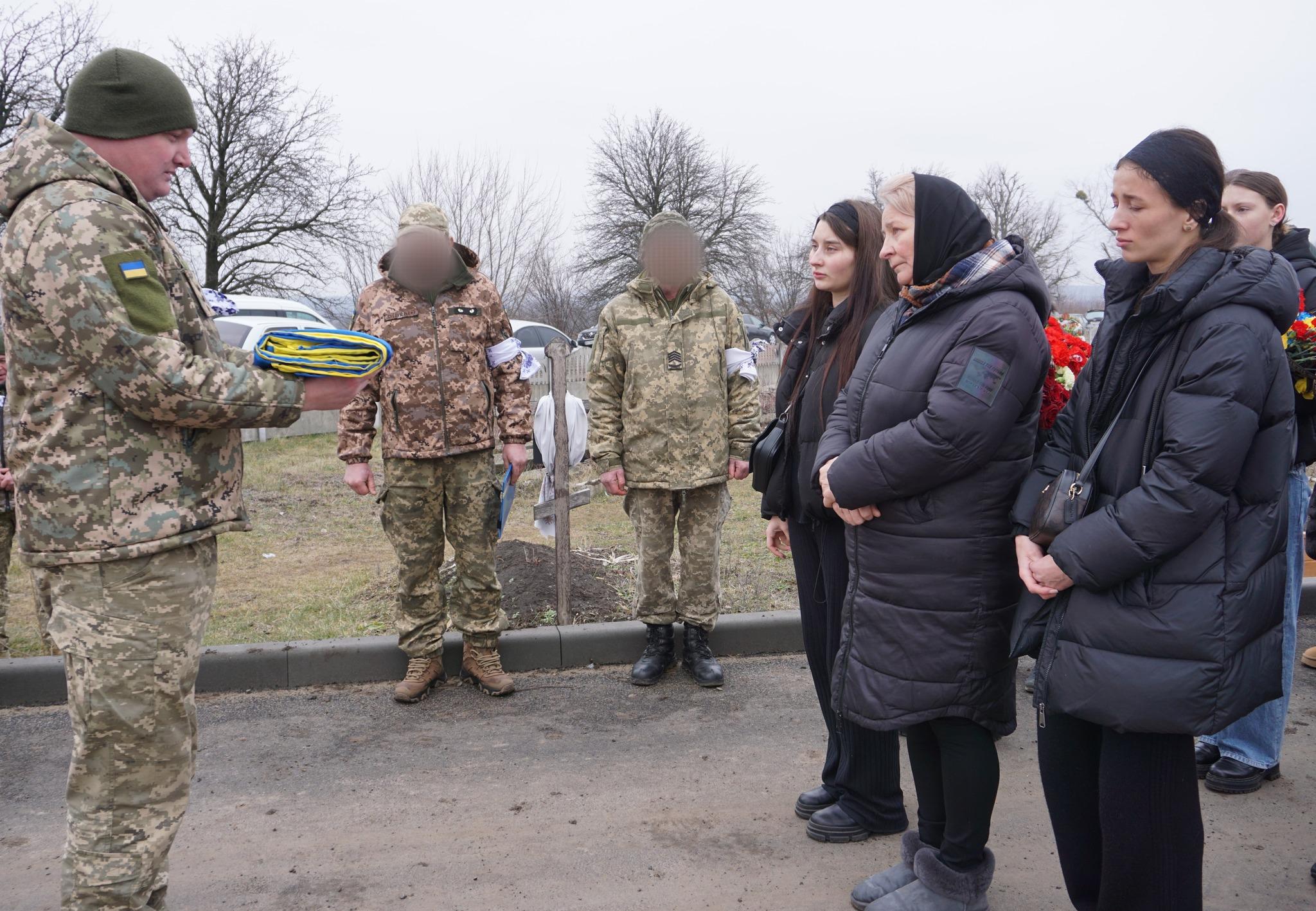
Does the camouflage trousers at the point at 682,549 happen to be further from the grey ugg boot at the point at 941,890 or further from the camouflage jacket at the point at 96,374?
the camouflage jacket at the point at 96,374

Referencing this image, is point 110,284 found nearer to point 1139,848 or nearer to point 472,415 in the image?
point 472,415

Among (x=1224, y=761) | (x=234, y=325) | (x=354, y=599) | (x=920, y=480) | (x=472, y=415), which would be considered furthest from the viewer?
(x=234, y=325)

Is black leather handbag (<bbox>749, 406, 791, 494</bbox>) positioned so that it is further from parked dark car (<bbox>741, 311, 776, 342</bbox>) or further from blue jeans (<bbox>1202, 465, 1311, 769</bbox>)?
parked dark car (<bbox>741, 311, 776, 342</bbox>)

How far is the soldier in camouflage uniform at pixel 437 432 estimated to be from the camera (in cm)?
430

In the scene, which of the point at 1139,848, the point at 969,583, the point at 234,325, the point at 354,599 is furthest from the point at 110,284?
the point at 234,325

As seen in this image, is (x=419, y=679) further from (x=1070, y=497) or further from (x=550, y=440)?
(x=1070, y=497)

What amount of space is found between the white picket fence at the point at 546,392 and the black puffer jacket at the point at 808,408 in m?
6.58

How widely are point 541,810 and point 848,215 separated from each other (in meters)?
2.33

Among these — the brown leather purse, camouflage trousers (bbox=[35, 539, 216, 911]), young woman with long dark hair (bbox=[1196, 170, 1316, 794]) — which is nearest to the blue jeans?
young woman with long dark hair (bbox=[1196, 170, 1316, 794])

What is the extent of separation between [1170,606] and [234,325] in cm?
1438

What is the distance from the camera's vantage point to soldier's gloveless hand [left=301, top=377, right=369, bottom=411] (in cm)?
258

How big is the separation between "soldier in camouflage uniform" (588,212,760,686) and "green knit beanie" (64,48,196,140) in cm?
230

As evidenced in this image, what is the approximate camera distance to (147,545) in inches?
94.2

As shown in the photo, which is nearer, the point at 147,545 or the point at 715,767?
the point at 147,545
